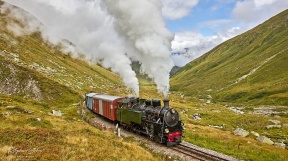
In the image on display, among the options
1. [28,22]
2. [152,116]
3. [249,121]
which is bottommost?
[249,121]

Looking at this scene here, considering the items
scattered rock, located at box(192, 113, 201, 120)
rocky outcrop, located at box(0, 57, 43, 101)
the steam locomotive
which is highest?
rocky outcrop, located at box(0, 57, 43, 101)

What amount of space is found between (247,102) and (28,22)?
381 feet

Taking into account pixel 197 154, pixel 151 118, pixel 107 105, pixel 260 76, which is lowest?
pixel 197 154

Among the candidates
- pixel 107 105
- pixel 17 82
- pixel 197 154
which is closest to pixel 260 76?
pixel 107 105

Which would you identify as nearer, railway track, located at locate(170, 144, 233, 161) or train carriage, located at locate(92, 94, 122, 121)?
railway track, located at locate(170, 144, 233, 161)

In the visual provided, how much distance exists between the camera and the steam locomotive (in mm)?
21359

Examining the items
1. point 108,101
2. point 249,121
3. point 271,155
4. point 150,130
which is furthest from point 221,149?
point 249,121

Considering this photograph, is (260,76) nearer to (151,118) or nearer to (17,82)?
(17,82)

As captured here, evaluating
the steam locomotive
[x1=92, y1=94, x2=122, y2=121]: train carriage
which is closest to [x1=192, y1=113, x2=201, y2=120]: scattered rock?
[x1=92, y1=94, x2=122, y2=121]: train carriage

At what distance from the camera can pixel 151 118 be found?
902 inches

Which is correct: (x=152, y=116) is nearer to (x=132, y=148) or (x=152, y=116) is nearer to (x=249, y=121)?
(x=132, y=148)

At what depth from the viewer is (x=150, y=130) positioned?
23.0 metres

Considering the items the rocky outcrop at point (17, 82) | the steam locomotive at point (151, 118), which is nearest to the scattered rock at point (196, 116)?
the steam locomotive at point (151, 118)

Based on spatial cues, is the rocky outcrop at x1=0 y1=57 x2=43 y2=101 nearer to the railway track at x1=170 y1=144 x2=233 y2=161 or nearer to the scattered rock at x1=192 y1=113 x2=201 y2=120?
the railway track at x1=170 y1=144 x2=233 y2=161
